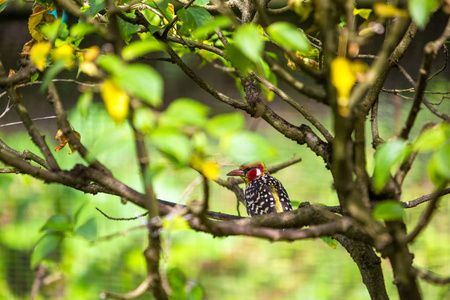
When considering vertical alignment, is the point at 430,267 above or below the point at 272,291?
above

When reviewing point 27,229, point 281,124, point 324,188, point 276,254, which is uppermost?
point 324,188

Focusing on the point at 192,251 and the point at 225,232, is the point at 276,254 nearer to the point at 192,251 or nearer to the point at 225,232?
the point at 192,251

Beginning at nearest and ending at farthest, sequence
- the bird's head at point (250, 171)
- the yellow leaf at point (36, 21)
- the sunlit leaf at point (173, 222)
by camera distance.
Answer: the sunlit leaf at point (173, 222)
the yellow leaf at point (36, 21)
the bird's head at point (250, 171)

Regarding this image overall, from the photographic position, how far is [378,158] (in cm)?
53

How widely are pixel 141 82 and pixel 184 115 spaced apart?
1.9 inches

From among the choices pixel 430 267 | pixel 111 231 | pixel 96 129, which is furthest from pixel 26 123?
pixel 430 267

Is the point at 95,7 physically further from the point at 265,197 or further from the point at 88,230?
the point at 265,197

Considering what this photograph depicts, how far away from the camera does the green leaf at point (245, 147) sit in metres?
0.46

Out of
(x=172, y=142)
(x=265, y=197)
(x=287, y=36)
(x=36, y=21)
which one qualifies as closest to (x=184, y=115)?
(x=172, y=142)

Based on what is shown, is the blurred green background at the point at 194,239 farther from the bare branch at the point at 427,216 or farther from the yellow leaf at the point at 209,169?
the yellow leaf at the point at 209,169

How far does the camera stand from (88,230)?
0.65m

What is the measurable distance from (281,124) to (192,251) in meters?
1.36

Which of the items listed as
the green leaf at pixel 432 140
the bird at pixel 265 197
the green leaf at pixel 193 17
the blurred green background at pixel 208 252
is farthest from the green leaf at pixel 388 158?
the blurred green background at pixel 208 252

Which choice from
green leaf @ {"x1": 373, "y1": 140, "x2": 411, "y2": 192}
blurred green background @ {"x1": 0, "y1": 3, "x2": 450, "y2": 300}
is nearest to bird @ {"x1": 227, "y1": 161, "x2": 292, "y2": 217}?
blurred green background @ {"x1": 0, "y1": 3, "x2": 450, "y2": 300}
